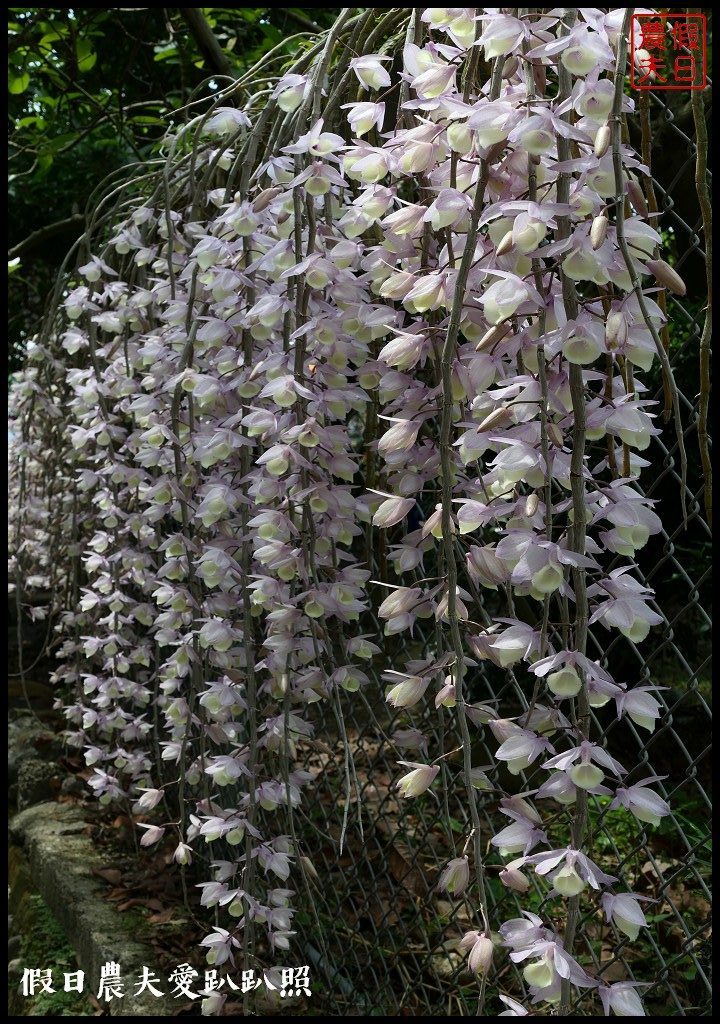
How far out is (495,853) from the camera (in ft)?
7.54

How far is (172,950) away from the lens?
2.14 m

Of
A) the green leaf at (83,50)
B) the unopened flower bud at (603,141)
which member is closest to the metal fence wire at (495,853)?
the unopened flower bud at (603,141)

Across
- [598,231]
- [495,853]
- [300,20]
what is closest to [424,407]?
[598,231]

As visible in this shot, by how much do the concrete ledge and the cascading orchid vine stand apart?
387mm

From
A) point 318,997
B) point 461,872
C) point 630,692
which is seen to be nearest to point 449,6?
point 630,692

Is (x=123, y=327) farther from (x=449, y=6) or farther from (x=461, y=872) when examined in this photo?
(x=461, y=872)

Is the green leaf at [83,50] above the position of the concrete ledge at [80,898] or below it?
above

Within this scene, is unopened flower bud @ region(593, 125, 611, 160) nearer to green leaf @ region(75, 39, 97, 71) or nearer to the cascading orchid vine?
the cascading orchid vine

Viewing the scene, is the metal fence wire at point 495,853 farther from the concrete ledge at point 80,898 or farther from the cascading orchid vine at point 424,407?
the concrete ledge at point 80,898

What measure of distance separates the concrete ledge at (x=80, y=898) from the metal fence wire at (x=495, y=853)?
401 millimetres

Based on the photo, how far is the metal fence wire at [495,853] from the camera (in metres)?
1.57

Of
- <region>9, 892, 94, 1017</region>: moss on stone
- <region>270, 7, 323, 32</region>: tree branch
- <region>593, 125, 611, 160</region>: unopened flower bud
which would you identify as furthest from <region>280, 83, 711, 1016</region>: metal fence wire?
<region>270, 7, 323, 32</region>: tree branch

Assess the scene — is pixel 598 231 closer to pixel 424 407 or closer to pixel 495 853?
pixel 424 407

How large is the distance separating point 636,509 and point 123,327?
4.96 feet
